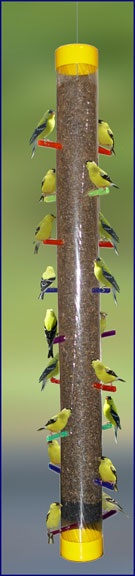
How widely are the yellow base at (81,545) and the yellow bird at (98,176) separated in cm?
114

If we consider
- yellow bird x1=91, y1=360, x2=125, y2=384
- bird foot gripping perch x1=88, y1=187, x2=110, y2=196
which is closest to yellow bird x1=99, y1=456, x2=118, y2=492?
yellow bird x1=91, y1=360, x2=125, y2=384

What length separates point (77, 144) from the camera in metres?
2.73

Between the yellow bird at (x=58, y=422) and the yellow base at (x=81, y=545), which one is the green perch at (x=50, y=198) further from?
the yellow base at (x=81, y=545)

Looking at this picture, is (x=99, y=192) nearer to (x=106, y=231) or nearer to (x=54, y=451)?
(x=106, y=231)

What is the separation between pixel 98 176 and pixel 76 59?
406mm

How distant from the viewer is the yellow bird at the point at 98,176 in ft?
8.71

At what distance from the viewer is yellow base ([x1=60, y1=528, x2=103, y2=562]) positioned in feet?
8.86

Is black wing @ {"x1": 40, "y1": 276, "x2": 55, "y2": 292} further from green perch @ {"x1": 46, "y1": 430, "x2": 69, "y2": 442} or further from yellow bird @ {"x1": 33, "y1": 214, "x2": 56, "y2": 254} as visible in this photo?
green perch @ {"x1": 46, "y1": 430, "x2": 69, "y2": 442}

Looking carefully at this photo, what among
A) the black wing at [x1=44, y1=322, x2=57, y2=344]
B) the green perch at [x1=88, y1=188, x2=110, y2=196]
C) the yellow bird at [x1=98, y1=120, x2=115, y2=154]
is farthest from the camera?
the yellow bird at [x1=98, y1=120, x2=115, y2=154]

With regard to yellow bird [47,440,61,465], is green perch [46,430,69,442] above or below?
above

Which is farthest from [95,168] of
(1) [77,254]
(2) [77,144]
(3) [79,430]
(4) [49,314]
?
(3) [79,430]

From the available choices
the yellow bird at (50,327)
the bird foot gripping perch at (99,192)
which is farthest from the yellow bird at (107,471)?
the bird foot gripping perch at (99,192)

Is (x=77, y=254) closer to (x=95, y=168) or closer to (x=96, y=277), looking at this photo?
(x=96, y=277)

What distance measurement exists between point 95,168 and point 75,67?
1.17ft
